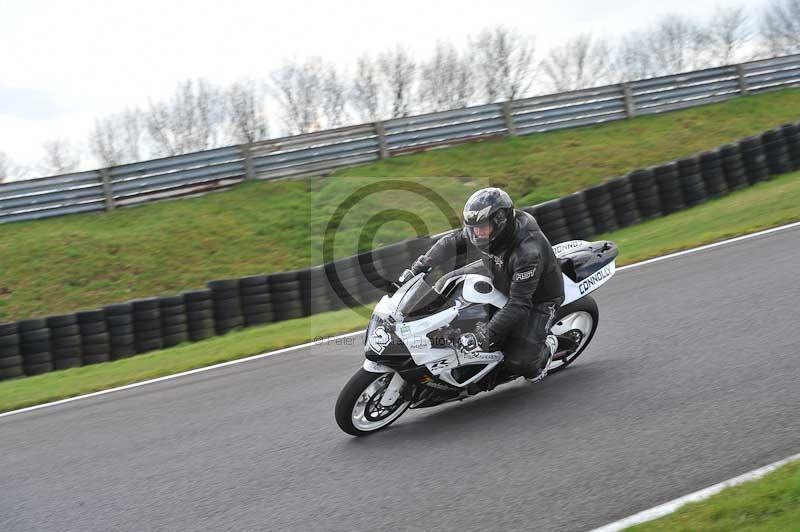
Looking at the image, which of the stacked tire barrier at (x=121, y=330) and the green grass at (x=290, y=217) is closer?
the stacked tire barrier at (x=121, y=330)

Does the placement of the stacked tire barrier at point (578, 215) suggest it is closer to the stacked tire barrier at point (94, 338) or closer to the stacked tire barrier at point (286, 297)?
the stacked tire barrier at point (286, 297)

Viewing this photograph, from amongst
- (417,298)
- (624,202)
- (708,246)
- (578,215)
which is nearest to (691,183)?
(624,202)

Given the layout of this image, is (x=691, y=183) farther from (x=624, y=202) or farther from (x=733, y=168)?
(x=624, y=202)

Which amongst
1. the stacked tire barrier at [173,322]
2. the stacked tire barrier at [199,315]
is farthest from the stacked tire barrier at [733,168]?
the stacked tire barrier at [173,322]

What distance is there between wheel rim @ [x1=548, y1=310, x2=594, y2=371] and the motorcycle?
269 millimetres

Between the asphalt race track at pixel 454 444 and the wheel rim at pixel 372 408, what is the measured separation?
0.14 metres

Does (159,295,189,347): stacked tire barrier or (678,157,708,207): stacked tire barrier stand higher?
(678,157,708,207): stacked tire barrier

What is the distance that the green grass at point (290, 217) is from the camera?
16.1 meters

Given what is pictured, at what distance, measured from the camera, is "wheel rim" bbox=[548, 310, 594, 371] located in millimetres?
7152

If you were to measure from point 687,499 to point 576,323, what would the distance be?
2.94m

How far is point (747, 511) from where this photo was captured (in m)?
4.07

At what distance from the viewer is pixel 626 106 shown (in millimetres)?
23484

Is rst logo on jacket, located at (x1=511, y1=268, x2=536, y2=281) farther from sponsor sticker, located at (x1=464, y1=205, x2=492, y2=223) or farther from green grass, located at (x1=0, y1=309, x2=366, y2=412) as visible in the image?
green grass, located at (x1=0, y1=309, x2=366, y2=412)

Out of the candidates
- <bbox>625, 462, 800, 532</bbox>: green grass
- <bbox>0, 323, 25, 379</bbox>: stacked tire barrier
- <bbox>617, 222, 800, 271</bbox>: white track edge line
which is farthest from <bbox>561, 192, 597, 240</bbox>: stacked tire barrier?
<bbox>625, 462, 800, 532</bbox>: green grass
